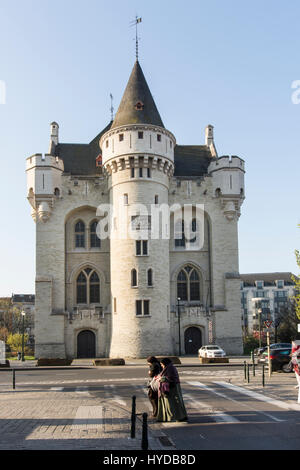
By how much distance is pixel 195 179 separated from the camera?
155 ft

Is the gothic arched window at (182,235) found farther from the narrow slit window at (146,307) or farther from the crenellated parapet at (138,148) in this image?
the narrow slit window at (146,307)

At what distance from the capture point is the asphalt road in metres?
10.0

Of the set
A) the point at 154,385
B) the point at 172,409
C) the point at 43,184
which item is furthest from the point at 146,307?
the point at 172,409

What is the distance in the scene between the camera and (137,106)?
145ft

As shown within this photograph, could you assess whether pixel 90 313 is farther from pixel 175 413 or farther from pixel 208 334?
pixel 175 413

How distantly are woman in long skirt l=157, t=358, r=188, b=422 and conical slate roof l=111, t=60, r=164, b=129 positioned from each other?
109 feet

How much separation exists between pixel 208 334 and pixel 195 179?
44.1ft

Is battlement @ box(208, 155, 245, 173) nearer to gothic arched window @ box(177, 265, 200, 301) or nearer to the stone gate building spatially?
the stone gate building

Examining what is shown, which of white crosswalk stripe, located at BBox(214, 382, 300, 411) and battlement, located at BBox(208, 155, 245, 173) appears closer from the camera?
white crosswalk stripe, located at BBox(214, 382, 300, 411)

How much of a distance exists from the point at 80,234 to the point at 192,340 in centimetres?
1319

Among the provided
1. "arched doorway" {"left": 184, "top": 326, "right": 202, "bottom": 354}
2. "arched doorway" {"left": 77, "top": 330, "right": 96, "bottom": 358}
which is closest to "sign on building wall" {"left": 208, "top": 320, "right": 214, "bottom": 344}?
"arched doorway" {"left": 184, "top": 326, "right": 202, "bottom": 354}

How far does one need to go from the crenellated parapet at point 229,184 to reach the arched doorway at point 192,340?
401 inches

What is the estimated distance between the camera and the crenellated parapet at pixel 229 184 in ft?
152
